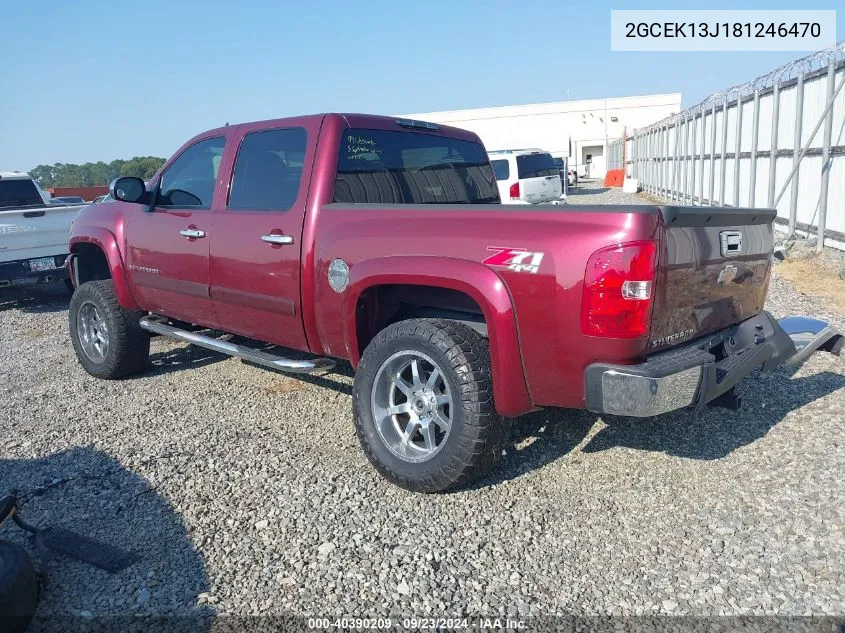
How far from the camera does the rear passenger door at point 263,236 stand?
4.17 meters

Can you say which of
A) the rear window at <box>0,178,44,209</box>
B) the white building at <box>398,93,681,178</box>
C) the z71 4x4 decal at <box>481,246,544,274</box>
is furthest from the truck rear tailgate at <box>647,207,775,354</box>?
the white building at <box>398,93,681,178</box>

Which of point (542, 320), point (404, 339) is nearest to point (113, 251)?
point (404, 339)

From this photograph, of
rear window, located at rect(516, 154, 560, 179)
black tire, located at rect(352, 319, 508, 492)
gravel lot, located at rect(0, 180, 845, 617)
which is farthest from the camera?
rear window, located at rect(516, 154, 560, 179)

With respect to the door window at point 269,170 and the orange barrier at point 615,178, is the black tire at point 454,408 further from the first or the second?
the orange barrier at point 615,178

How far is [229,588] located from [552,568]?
53.5 inches

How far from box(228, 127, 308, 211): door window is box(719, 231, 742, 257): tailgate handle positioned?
7.86 feet

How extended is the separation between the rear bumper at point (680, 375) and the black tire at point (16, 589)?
2.38 meters

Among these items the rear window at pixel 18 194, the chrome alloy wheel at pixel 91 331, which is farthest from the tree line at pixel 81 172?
→ the chrome alloy wheel at pixel 91 331

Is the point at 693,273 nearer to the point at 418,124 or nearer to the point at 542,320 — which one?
the point at 542,320

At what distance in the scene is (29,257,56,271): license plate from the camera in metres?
9.06

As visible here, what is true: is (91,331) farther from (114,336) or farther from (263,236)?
(263,236)

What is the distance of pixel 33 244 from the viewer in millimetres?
9078

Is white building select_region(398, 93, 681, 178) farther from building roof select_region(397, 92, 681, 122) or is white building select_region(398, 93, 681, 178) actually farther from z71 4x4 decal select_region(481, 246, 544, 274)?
z71 4x4 decal select_region(481, 246, 544, 274)

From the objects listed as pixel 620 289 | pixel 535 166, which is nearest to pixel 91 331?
pixel 620 289
